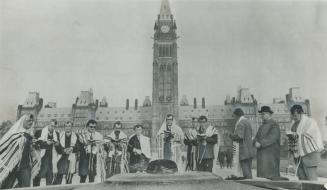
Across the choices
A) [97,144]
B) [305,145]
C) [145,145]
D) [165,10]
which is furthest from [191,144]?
[165,10]

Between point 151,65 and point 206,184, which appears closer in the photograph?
point 206,184

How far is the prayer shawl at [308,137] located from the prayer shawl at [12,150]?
12.1 feet

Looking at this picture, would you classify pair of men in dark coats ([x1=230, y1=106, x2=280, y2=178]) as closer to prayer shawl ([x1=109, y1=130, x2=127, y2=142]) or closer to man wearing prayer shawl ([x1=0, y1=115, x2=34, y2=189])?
prayer shawl ([x1=109, y1=130, x2=127, y2=142])

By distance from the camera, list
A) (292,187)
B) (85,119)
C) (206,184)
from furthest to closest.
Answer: (85,119) < (292,187) < (206,184)

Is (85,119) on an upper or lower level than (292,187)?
upper

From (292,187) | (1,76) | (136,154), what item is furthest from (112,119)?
(292,187)

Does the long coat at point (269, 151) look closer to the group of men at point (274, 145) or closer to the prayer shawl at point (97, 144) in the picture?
the group of men at point (274, 145)

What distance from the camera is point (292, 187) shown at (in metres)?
4.81

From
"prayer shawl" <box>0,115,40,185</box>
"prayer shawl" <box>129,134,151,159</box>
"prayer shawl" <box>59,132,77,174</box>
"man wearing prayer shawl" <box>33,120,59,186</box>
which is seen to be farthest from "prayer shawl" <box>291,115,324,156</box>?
"prayer shawl" <box>0,115,40,185</box>

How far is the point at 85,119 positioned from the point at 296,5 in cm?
354

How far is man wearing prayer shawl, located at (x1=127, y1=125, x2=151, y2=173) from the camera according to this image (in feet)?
16.2

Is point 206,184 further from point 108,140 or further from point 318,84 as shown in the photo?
point 318,84

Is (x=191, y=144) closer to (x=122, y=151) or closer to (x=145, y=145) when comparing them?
(x=145, y=145)

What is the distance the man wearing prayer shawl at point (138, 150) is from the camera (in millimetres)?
4938
